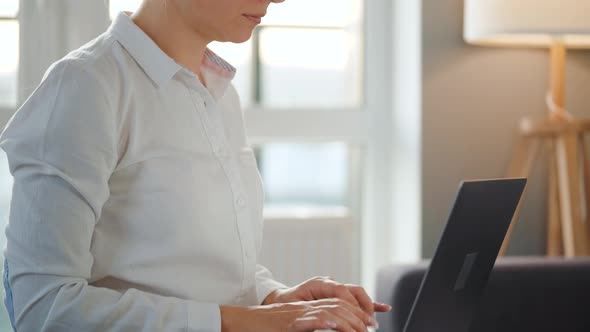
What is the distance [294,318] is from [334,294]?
260 mm

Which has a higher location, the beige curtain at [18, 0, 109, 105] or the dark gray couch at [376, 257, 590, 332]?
the beige curtain at [18, 0, 109, 105]

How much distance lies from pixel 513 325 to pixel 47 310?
1459 mm

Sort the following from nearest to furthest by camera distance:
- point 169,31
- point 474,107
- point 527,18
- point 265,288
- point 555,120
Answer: point 169,31 → point 265,288 → point 527,18 → point 555,120 → point 474,107

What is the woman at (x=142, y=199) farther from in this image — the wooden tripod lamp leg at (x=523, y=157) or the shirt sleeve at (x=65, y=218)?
the wooden tripod lamp leg at (x=523, y=157)

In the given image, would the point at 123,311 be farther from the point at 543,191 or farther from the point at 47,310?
the point at 543,191

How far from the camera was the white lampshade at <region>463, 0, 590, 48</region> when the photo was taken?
2510mm

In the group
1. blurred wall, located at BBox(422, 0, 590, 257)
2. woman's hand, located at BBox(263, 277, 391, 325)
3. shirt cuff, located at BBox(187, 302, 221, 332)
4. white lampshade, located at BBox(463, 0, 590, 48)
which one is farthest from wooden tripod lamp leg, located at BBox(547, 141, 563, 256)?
shirt cuff, located at BBox(187, 302, 221, 332)

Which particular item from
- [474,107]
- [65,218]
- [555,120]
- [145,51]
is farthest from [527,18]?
[65,218]

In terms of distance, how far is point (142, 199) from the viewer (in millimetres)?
1133

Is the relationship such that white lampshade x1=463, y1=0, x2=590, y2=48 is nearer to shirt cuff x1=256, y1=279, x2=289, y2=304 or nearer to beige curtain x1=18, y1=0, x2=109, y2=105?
beige curtain x1=18, y1=0, x2=109, y2=105

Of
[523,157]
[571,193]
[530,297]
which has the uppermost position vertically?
[523,157]

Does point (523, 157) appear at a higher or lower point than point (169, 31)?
lower

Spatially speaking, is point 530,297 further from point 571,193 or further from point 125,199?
point 125,199

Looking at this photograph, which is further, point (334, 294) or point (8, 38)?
point (8, 38)
